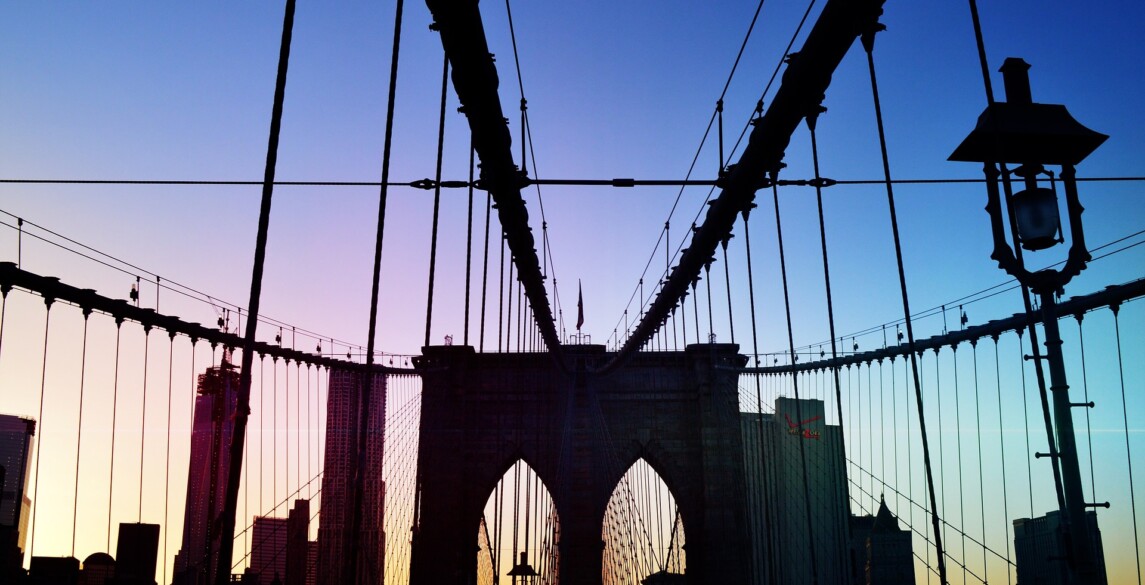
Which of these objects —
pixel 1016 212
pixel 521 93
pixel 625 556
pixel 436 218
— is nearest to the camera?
pixel 1016 212

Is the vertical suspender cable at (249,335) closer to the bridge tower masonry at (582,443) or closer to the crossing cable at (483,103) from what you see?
the crossing cable at (483,103)

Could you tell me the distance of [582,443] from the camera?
27.5 metres

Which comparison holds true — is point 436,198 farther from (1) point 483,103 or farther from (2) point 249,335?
(2) point 249,335

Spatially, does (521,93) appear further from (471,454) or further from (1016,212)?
(471,454)

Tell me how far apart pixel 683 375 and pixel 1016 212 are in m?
24.0

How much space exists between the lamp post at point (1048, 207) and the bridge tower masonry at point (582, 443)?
71.4 feet

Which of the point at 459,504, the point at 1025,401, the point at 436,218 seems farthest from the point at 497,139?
the point at 459,504

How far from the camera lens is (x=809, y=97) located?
6.91 m

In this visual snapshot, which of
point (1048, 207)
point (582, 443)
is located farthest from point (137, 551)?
point (1048, 207)

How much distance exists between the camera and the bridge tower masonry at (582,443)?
2586 centimetres

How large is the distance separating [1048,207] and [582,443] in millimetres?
23661

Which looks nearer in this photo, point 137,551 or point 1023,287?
point 1023,287

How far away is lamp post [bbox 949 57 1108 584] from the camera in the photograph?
4469mm

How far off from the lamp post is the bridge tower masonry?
21.8 metres
